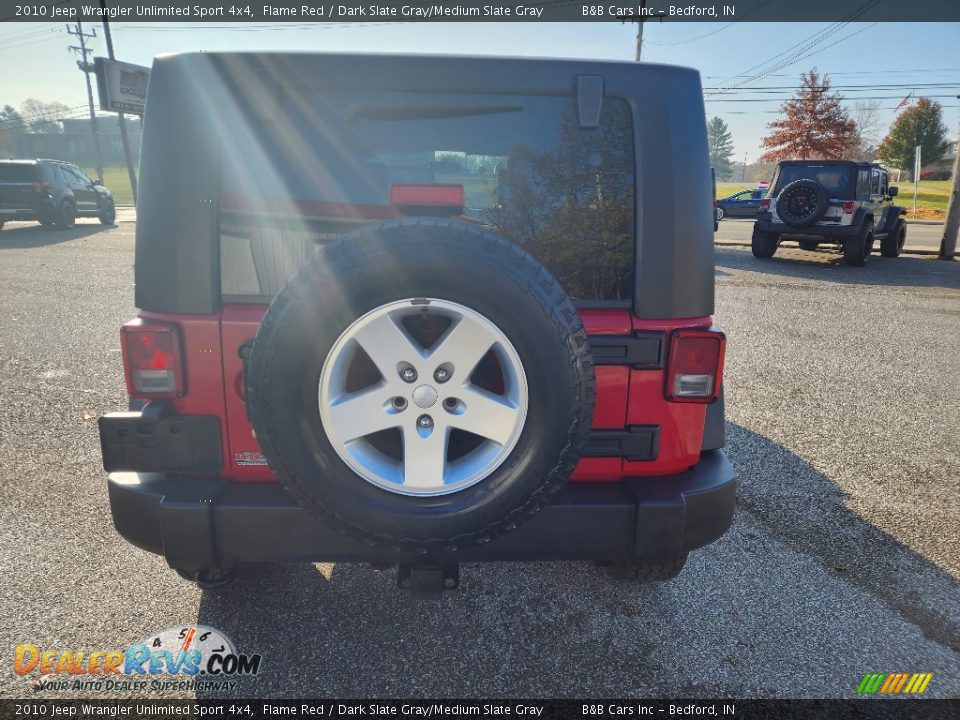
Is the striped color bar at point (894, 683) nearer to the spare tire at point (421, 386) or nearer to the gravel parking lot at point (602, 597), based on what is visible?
the gravel parking lot at point (602, 597)

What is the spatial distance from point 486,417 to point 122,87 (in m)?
18.5

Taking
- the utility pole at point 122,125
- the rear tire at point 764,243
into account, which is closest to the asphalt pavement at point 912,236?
the rear tire at point 764,243

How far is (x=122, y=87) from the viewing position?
1586 cm

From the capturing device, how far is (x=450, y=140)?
6.56 feet

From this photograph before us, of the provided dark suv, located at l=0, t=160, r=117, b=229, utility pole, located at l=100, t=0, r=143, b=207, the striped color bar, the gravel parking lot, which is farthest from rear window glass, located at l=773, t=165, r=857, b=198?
utility pole, located at l=100, t=0, r=143, b=207

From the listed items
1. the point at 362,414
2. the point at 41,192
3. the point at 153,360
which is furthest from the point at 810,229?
the point at 41,192

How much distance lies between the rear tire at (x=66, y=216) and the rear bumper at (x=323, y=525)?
18.3 metres

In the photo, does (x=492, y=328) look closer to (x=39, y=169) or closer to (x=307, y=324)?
(x=307, y=324)

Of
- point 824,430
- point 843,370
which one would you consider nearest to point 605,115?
point 824,430

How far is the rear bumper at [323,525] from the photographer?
1.92 m

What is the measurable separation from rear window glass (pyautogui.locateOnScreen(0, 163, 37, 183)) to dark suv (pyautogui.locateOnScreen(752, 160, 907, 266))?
18049 mm

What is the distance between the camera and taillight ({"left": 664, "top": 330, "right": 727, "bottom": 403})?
1.99 meters

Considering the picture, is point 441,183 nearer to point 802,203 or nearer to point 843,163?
point 802,203

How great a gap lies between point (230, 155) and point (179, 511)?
3.73 ft
